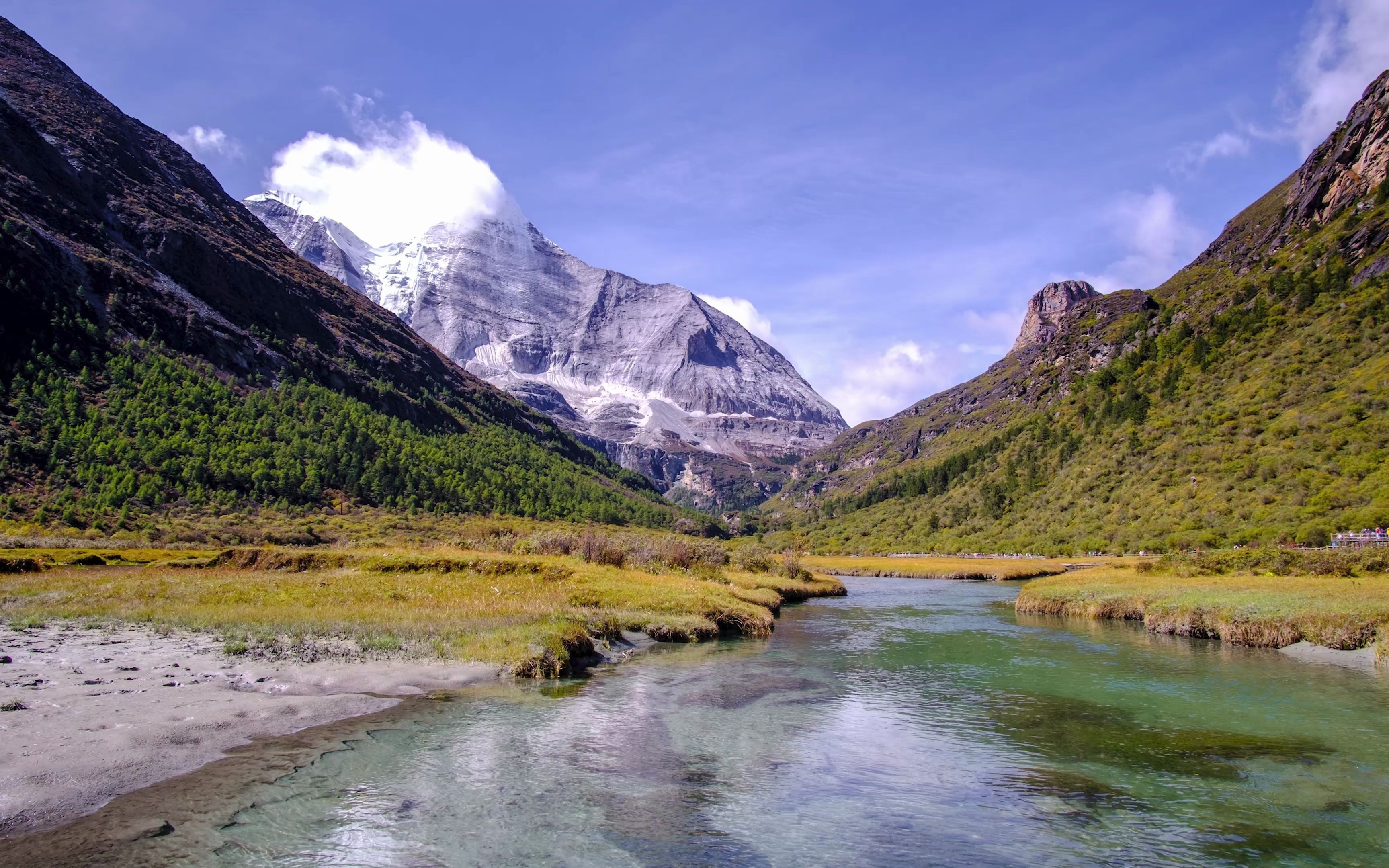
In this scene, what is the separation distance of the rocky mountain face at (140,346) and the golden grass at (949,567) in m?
71.6

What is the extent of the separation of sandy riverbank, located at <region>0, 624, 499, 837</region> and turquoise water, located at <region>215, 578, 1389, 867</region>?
257 centimetres

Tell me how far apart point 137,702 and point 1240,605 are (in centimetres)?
4645

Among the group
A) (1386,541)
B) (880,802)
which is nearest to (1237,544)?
(1386,541)

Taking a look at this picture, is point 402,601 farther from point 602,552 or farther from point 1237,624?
point 1237,624

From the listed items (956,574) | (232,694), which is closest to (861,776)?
(232,694)

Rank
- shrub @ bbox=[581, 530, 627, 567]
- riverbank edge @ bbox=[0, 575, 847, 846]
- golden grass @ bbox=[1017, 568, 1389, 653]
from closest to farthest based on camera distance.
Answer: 1. riverbank edge @ bbox=[0, 575, 847, 846]
2. golden grass @ bbox=[1017, 568, 1389, 653]
3. shrub @ bbox=[581, 530, 627, 567]

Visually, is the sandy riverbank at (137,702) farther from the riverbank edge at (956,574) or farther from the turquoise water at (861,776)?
the riverbank edge at (956,574)

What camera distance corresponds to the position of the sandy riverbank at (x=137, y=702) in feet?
42.7

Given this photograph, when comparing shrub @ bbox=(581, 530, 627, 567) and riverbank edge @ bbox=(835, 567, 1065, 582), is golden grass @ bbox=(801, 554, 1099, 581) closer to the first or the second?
riverbank edge @ bbox=(835, 567, 1065, 582)

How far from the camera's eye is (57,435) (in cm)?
9188

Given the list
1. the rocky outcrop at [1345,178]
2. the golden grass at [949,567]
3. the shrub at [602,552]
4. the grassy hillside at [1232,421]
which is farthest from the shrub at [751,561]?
the rocky outcrop at [1345,178]

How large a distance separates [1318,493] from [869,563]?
240 ft

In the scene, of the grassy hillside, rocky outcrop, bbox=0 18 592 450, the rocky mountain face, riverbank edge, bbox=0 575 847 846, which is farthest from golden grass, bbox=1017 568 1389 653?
rocky outcrop, bbox=0 18 592 450

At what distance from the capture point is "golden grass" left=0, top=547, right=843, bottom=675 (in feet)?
91.2
